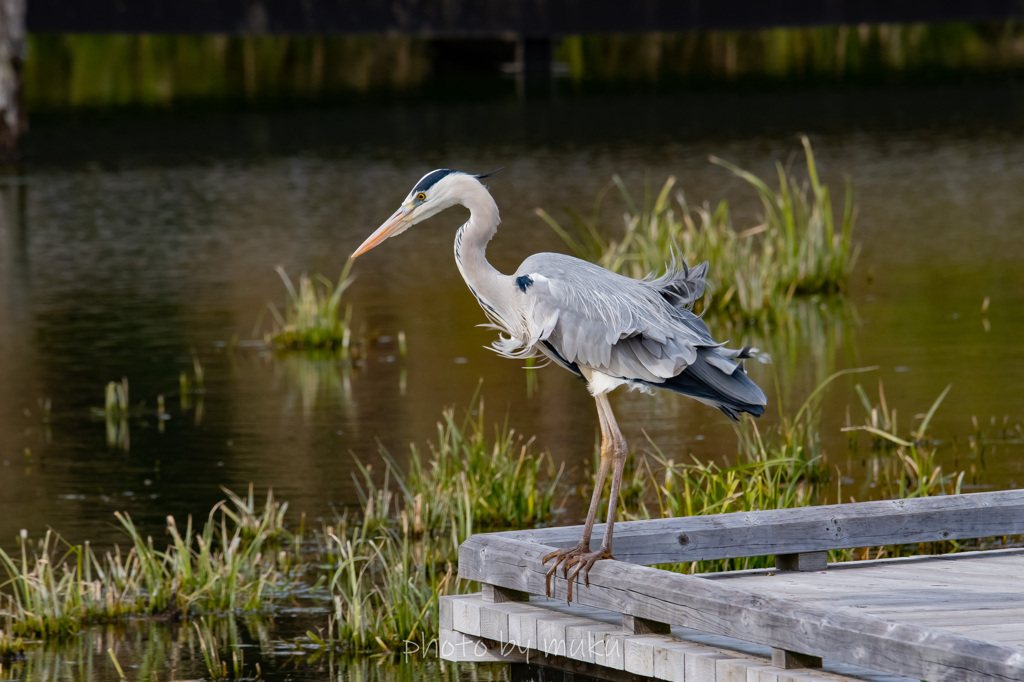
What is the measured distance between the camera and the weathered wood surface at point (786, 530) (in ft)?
18.1

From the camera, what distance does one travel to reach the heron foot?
5.18 meters

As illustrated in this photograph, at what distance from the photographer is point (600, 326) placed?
512 centimetres

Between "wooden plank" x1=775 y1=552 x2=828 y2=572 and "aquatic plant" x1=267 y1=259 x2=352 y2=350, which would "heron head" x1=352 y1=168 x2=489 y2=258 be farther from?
"aquatic plant" x1=267 y1=259 x2=352 y2=350

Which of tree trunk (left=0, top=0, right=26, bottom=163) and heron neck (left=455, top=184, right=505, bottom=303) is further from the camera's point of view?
tree trunk (left=0, top=0, right=26, bottom=163)

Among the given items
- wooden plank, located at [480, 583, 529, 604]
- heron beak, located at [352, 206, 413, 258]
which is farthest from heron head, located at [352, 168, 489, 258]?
wooden plank, located at [480, 583, 529, 604]

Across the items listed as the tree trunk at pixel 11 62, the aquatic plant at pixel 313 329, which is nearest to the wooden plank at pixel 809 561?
the aquatic plant at pixel 313 329

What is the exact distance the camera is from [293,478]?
8945 mm

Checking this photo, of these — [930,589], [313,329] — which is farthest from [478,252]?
[313,329]

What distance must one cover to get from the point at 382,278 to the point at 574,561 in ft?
35.0

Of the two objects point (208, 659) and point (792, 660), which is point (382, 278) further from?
point (792, 660)

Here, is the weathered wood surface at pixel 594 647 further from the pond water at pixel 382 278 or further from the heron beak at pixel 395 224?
the pond water at pixel 382 278

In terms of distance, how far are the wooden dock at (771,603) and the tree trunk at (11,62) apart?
17.8 meters

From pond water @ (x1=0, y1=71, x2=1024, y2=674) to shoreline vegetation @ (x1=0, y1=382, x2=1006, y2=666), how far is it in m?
0.35

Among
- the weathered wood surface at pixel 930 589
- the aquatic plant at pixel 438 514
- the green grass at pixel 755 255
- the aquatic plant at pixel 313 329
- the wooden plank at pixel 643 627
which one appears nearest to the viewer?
the weathered wood surface at pixel 930 589
